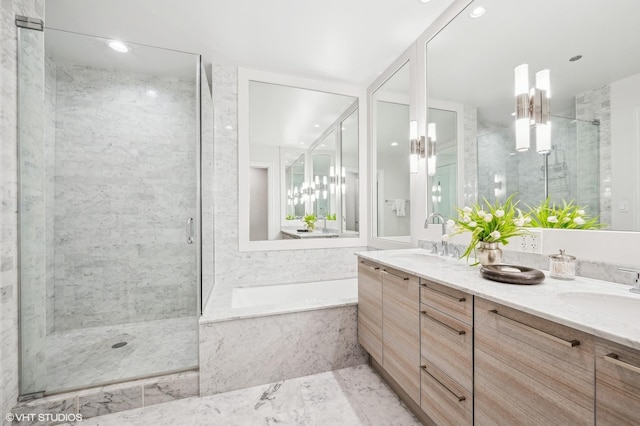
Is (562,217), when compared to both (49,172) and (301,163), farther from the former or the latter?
(49,172)

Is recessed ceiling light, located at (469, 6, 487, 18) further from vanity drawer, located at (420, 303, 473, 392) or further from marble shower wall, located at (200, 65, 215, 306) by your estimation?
marble shower wall, located at (200, 65, 215, 306)

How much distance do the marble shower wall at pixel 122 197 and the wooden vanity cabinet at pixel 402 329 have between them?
1851 millimetres

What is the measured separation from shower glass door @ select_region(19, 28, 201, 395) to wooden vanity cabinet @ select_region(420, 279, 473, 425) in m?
1.57

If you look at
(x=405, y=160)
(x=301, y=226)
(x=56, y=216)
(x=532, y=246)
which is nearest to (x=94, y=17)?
(x=56, y=216)

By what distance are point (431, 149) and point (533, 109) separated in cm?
80

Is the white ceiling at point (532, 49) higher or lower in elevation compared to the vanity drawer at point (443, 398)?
higher

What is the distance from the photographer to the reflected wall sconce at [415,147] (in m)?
2.25

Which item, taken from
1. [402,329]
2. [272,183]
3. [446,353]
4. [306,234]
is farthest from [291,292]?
[446,353]

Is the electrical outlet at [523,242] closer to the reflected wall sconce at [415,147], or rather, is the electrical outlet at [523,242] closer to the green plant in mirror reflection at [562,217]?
the green plant in mirror reflection at [562,217]

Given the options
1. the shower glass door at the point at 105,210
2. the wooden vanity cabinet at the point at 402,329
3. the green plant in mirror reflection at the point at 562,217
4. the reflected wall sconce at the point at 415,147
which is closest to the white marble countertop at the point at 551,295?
the wooden vanity cabinet at the point at 402,329

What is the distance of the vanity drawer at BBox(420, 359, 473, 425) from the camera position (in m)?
1.08

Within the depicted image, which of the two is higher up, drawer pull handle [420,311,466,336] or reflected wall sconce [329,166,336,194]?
reflected wall sconce [329,166,336,194]

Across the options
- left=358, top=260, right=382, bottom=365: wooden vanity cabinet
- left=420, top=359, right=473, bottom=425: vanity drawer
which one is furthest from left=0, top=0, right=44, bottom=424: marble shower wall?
left=420, top=359, right=473, bottom=425: vanity drawer

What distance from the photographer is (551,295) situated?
0.96 m
